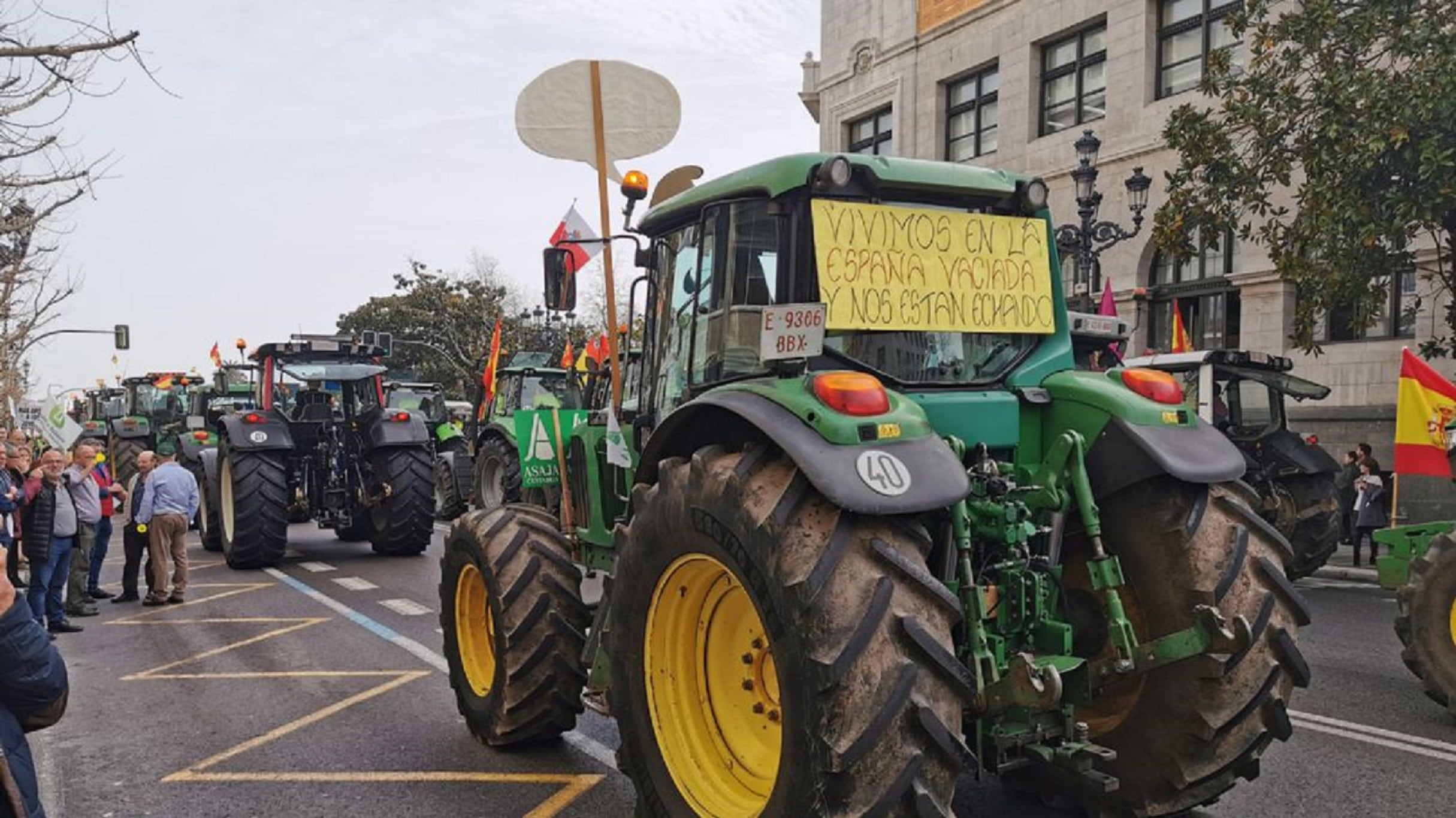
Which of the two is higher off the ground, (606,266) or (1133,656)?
(606,266)

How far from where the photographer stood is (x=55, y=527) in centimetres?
991

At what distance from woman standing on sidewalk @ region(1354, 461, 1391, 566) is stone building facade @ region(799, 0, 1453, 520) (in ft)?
10.5

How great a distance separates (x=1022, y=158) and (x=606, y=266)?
21.3 meters

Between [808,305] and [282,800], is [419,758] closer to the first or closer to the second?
[282,800]

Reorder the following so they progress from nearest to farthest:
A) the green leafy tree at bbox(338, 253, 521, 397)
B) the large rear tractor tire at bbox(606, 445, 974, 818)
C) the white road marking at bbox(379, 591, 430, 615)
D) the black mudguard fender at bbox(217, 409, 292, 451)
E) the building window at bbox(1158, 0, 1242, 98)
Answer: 1. the large rear tractor tire at bbox(606, 445, 974, 818)
2. the white road marking at bbox(379, 591, 430, 615)
3. the black mudguard fender at bbox(217, 409, 292, 451)
4. the building window at bbox(1158, 0, 1242, 98)
5. the green leafy tree at bbox(338, 253, 521, 397)

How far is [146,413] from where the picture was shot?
83.5ft

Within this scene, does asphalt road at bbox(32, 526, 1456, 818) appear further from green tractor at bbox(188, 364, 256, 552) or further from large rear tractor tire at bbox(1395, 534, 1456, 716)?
green tractor at bbox(188, 364, 256, 552)

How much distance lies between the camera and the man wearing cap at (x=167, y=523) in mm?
11141

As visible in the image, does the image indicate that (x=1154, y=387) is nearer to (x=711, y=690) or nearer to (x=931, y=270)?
(x=931, y=270)

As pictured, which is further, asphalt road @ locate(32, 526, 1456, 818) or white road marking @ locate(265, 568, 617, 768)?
white road marking @ locate(265, 568, 617, 768)

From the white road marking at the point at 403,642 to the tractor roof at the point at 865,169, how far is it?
2.28m

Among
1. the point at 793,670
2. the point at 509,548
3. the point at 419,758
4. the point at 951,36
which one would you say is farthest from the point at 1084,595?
the point at 951,36

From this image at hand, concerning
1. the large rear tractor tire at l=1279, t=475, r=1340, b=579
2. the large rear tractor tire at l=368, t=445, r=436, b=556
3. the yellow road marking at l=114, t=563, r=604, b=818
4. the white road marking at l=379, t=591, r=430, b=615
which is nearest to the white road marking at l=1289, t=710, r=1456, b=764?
the yellow road marking at l=114, t=563, r=604, b=818

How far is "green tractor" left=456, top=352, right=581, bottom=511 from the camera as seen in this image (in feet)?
50.8
